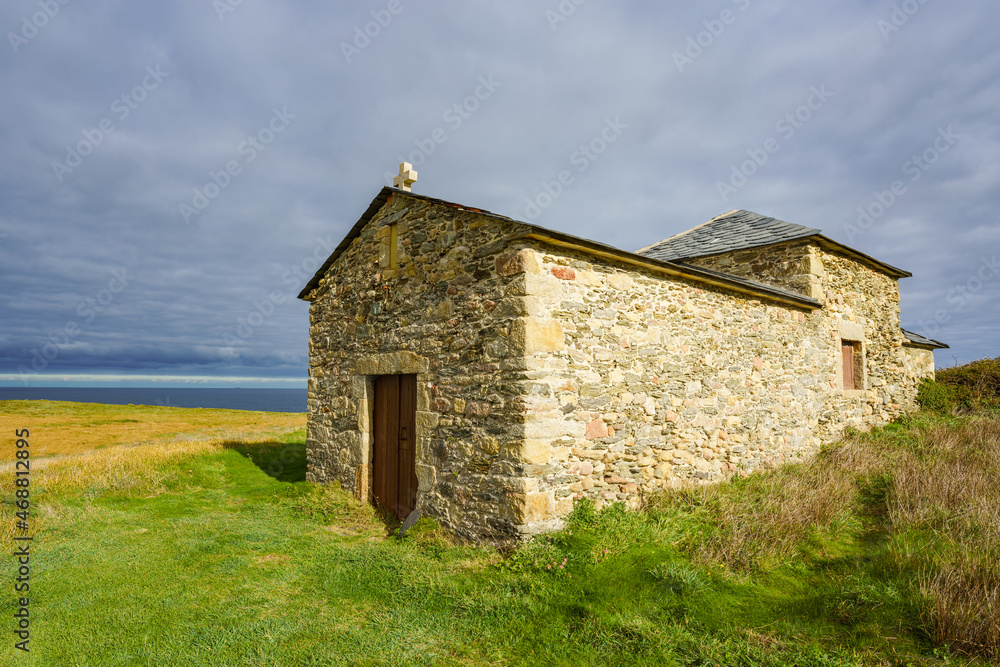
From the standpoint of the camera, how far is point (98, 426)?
23.7m

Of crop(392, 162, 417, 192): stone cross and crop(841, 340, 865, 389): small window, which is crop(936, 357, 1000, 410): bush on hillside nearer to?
crop(841, 340, 865, 389): small window

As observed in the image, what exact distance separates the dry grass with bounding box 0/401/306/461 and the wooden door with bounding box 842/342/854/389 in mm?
18316

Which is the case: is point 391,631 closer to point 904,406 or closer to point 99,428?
point 904,406

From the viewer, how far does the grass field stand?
12.8 ft

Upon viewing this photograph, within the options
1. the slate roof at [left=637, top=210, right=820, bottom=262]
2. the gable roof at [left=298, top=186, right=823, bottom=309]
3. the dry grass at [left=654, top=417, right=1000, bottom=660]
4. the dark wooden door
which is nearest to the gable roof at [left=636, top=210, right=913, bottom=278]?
the slate roof at [left=637, top=210, right=820, bottom=262]

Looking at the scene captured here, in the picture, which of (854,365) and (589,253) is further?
(854,365)

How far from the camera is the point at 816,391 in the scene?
9.66 metres

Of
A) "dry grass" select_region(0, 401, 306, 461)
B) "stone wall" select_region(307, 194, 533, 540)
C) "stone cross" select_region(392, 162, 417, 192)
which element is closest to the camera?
"stone wall" select_region(307, 194, 533, 540)

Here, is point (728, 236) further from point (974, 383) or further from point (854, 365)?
point (974, 383)

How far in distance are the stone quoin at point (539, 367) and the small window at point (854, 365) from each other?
1056 millimetres

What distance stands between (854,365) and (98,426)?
97.7 feet

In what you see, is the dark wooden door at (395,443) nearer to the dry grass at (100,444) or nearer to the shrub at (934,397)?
the dry grass at (100,444)

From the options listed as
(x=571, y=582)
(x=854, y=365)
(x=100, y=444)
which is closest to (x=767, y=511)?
(x=571, y=582)

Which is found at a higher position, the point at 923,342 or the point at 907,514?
the point at 923,342
